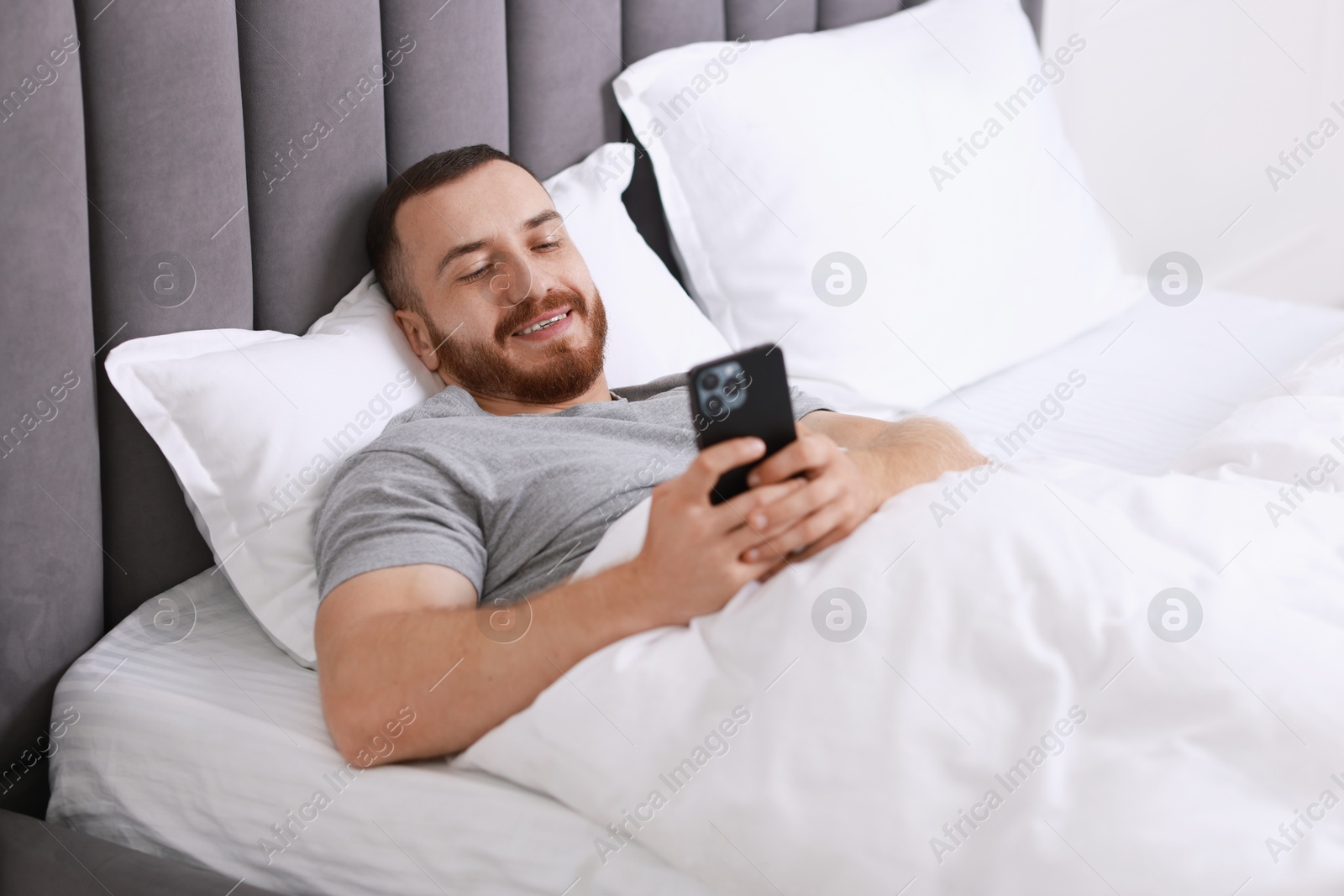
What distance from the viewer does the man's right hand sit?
30.5 inches

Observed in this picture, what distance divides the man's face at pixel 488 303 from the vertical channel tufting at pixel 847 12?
37.2 inches

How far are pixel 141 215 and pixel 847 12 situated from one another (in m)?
1.36

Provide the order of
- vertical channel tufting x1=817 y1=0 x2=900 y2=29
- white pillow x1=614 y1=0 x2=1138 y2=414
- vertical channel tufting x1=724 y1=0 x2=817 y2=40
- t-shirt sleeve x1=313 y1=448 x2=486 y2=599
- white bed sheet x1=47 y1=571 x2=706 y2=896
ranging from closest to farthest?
white bed sheet x1=47 y1=571 x2=706 y2=896 < t-shirt sleeve x1=313 y1=448 x2=486 y2=599 < white pillow x1=614 y1=0 x2=1138 y2=414 < vertical channel tufting x1=724 y1=0 x2=817 y2=40 < vertical channel tufting x1=817 y1=0 x2=900 y2=29

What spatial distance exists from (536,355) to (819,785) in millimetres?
655

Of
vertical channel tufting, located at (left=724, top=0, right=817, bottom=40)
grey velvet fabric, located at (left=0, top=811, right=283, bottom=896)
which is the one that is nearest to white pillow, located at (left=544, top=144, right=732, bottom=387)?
vertical channel tufting, located at (left=724, top=0, right=817, bottom=40)

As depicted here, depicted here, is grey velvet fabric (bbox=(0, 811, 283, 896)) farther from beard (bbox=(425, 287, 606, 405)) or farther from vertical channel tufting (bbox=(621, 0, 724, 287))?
vertical channel tufting (bbox=(621, 0, 724, 287))

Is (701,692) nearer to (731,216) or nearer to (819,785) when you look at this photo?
(819,785)

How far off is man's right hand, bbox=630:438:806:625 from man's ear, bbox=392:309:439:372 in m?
0.53

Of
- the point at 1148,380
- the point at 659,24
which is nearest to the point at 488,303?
the point at 659,24

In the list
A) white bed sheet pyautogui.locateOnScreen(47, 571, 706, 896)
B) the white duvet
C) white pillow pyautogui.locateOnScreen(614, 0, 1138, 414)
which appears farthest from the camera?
white pillow pyautogui.locateOnScreen(614, 0, 1138, 414)

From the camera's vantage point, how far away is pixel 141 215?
1011 millimetres

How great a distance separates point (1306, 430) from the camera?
1.09 meters

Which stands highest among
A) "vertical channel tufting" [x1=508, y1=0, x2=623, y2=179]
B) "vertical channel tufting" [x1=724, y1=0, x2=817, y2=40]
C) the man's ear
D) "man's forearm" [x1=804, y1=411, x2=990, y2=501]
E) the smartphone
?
"vertical channel tufting" [x1=724, y1=0, x2=817, y2=40]

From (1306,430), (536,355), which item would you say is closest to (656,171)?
(536,355)
